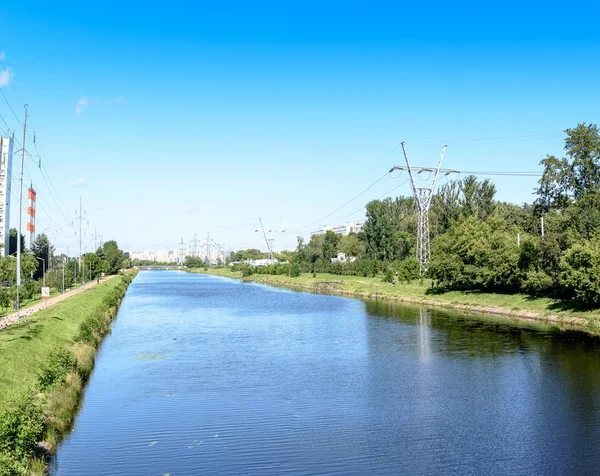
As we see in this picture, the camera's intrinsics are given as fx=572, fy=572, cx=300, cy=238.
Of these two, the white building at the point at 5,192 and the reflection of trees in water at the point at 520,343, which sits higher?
the white building at the point at 5,192

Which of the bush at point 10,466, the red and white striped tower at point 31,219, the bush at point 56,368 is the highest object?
the red and white striped tower at point 31,219

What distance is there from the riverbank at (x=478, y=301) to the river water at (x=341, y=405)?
3959 mm

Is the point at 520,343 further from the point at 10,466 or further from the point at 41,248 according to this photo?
the point at 41,248

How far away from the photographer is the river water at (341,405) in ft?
51.8

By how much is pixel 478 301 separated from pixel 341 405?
38.9 m

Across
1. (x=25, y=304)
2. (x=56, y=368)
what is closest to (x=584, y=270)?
(x=56, y=368)

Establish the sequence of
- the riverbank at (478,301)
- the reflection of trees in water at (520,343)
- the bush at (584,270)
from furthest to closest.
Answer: the riverbank at (478,301) → the bush at (584,270) → the reflection of trees in water at (520,343)

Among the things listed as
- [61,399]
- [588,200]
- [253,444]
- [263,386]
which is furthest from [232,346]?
[588,200]

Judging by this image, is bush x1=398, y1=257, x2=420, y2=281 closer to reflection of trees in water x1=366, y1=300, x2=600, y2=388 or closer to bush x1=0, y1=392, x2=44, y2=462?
reflection of trees in water x1=366, y1=300, x2=600, y2=388

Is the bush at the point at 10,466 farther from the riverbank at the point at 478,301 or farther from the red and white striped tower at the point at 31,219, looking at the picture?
the red and white striped tower at the point at 31,219

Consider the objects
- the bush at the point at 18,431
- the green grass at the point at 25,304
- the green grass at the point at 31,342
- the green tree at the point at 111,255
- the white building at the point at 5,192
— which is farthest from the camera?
the green tree at the point at 111,255

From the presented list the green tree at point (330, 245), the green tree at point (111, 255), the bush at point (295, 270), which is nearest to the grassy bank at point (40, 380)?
the bush at point (295, 270)

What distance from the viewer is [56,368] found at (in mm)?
21688

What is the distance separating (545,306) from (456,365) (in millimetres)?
22476
